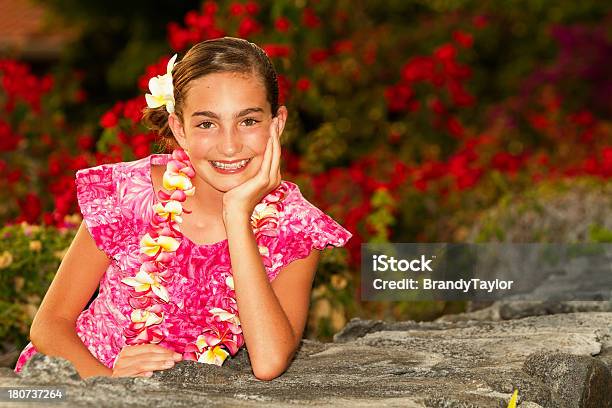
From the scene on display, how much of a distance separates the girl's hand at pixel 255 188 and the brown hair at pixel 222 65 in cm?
18

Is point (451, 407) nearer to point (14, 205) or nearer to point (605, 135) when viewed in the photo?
point (14, 205)

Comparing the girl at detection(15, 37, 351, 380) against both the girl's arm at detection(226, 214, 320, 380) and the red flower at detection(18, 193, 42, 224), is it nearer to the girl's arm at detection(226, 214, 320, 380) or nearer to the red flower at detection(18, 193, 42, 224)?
the girl's arm at detection(226, 214, 320, 380)

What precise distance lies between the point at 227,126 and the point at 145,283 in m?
0.52

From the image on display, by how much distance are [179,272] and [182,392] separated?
69 cm

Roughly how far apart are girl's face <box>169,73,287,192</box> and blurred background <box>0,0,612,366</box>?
1.41 m

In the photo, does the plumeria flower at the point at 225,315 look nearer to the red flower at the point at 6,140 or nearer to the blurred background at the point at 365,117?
the blurred background at the point at 365,117

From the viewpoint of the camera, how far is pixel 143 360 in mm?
2941

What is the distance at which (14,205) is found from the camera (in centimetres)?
637

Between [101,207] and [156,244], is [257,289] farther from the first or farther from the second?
[101,207]

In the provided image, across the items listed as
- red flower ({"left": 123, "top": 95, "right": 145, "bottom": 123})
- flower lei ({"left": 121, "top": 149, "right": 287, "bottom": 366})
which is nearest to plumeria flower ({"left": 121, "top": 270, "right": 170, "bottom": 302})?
flower lei ({"left": 121, "top": 149, "right": 287, "bottom": 366})

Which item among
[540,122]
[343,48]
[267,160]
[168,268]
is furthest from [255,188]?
[540,122]

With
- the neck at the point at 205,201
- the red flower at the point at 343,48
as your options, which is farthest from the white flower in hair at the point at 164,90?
the red flower at the point at 343,48

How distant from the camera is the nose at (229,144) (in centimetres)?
306

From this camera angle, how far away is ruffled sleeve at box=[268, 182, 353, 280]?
329cm
